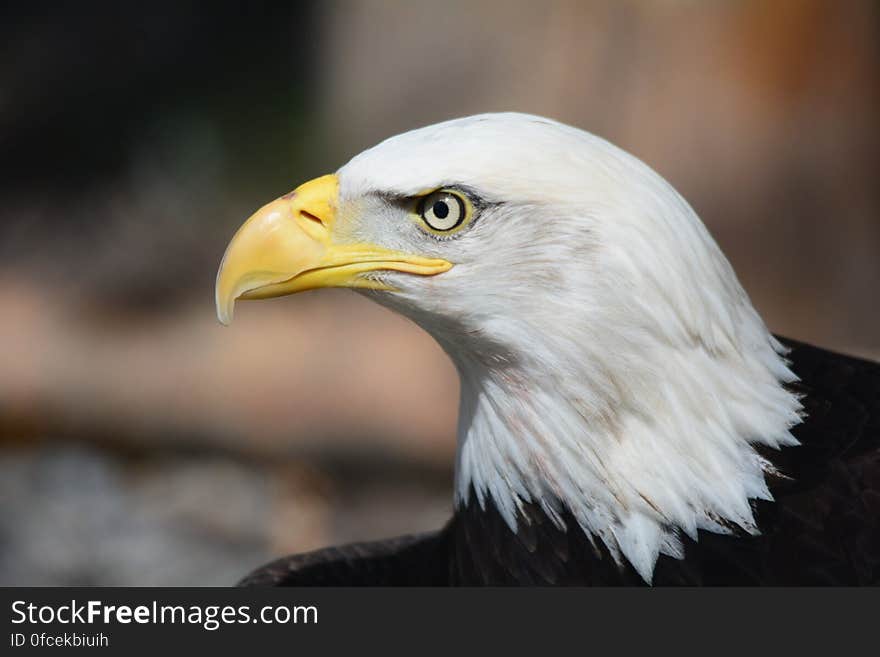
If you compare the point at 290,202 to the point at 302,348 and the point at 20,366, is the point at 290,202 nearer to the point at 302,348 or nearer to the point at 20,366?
the point at 302,348

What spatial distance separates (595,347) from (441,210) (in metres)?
0.40

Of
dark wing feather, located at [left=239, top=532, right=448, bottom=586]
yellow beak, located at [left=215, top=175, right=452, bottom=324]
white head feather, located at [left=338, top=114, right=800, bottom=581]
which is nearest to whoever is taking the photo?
white head feather, located at [left=338, top=114, right=800, bottom=581]

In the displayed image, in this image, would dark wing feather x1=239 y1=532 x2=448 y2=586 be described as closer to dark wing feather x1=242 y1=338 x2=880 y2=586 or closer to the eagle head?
dark wing feather x1=242 y1=338 x2=880 y2=586

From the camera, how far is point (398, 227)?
221 centimetres

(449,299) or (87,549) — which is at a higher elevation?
(87,549)

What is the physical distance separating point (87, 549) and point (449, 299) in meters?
4.01

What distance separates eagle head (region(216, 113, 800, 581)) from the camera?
2.09 meters

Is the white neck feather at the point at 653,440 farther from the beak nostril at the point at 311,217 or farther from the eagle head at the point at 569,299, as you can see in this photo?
the beak nostril at the point at 311,217

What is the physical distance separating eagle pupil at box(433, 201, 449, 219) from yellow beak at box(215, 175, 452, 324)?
0.38 ft

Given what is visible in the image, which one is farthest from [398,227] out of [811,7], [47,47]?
[47,47]

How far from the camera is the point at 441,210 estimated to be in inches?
85.0

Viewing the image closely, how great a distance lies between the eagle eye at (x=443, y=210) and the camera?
2133 millimetres

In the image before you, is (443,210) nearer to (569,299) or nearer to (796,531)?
(569,299)

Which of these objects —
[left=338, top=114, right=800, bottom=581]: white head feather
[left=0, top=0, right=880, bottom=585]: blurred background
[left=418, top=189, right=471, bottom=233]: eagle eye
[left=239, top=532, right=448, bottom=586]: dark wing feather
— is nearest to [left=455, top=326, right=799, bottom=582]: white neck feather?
[left=338, top=114, right=800, bottom=581]: white head feather
